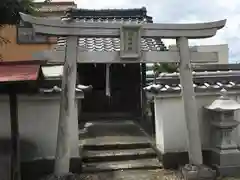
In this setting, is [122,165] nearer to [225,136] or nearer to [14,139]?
[225,136]

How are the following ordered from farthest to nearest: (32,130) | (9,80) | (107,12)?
(107,12)
(32,130)
(9,80)

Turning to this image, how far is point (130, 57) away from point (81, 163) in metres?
2.84

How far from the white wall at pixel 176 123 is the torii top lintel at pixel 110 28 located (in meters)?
1.62

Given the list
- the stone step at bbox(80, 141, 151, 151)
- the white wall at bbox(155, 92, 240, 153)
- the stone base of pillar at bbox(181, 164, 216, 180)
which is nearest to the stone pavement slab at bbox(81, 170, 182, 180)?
the stone base of pillar at bbox(181, 164, 216, 180)

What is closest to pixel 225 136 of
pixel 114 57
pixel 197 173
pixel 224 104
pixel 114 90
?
pixel 224 104

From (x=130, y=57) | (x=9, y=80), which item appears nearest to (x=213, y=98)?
(x=130, y=57)

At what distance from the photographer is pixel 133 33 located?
7820mm

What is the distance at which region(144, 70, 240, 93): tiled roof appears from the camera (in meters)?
8.88

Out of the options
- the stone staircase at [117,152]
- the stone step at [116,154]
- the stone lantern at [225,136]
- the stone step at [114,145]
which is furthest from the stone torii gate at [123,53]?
the stone step at [114,145]

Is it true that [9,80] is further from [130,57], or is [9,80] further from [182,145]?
[182,145]

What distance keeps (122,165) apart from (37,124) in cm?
229

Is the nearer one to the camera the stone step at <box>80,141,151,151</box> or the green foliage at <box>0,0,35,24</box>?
the green foliage at <box>0,0,35,24</box>

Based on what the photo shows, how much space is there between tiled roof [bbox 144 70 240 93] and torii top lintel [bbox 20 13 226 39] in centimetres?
133

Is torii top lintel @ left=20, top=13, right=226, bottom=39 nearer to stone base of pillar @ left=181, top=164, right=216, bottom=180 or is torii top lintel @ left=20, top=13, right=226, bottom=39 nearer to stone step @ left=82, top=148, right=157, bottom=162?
stone base of pillar @ left=181, top=164, right=216, bottom=180
